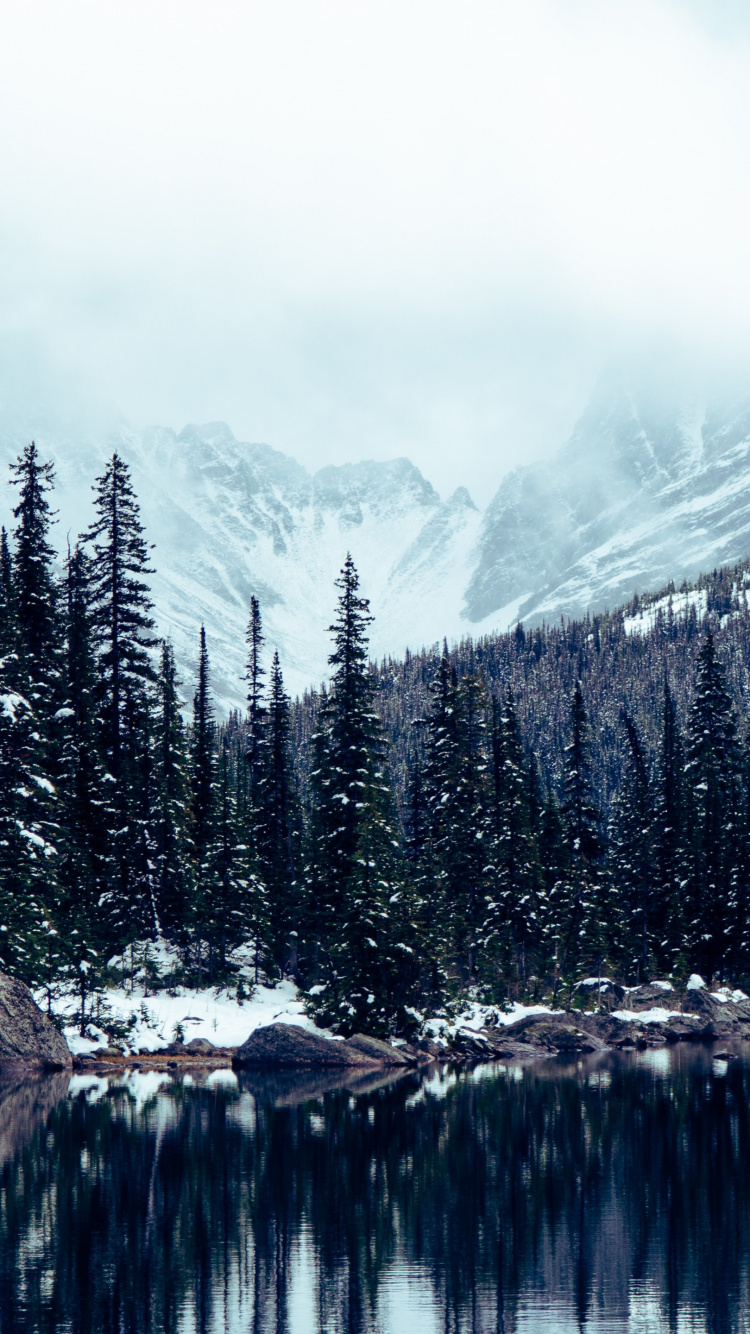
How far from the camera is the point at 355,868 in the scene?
6028 cm

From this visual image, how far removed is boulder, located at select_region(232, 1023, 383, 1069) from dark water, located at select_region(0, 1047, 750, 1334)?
1153cm

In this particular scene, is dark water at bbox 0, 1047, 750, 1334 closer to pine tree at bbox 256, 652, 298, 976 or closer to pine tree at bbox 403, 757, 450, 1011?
pine tree at bbox 403, 757, 450, 1011

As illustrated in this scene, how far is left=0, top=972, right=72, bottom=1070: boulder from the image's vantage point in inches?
1909

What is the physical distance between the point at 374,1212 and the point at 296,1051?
2990cm

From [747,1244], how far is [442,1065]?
3488cm

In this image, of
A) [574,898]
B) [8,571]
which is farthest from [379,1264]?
[574,898]

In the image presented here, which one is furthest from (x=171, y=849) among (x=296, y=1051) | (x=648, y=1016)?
(x=648, y=1016)

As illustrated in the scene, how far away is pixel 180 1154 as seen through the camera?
33.0m

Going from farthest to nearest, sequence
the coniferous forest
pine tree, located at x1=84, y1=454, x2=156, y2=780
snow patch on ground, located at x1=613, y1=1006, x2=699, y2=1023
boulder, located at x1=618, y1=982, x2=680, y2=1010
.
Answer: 1. boulder, located at x1=618, y1=982, x2=680, y2=1010
2. snow patch on ground, located at x1=613, y1=1006, x2=699, y2=1023
3. pine tree, located at x1=84, y1=454, x2=156, y2=780
4. the coniferous forest

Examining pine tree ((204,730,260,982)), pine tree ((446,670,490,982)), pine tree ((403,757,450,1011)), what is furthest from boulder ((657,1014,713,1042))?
pine tree ((204,730,260,982))

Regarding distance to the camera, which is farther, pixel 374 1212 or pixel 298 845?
pixel 298 845

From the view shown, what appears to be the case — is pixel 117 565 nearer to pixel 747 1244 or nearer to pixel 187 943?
pixel 187 943

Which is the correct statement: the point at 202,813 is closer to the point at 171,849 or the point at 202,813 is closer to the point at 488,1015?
the point at 171,849

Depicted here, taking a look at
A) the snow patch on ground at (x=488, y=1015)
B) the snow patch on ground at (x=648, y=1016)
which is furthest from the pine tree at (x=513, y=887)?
the snow patch on ground at (x=648, y=1016)
